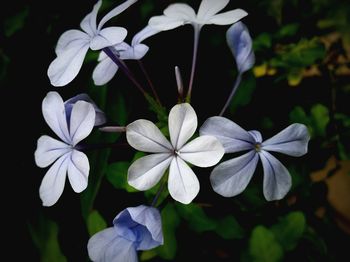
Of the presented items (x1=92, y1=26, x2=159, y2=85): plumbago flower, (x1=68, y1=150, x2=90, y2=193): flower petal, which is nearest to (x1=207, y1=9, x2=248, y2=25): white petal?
(x1=92, y1=26, x2=159, y2=85): plumbago flower

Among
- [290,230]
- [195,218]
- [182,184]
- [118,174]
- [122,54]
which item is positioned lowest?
[290,230]

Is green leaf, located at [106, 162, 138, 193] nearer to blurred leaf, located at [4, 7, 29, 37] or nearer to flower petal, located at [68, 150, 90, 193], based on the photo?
flower petal, located at [68, 150, 90, 193]

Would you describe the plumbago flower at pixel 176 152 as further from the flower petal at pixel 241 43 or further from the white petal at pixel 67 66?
the flower petal at pixel 241 43

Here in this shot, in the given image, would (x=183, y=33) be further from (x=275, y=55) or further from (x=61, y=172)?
(x=61, y=172)

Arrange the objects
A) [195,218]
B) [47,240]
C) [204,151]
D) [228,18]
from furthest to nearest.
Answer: [47,240]
[195,218]
[228,18]
[204,151]

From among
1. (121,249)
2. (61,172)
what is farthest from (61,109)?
(121,249)

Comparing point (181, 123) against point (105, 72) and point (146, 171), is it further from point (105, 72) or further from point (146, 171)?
point (105, 72)

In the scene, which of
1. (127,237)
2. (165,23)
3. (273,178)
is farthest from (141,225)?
(165,23)

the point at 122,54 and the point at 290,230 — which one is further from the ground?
the point at 122,54
